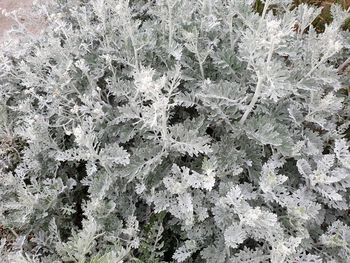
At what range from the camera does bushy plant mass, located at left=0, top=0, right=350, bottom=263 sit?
1762 mm

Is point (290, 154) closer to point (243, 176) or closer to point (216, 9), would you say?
point (243, 176)

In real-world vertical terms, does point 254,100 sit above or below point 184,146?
above

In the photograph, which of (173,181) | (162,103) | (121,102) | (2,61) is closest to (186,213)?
(173,181)

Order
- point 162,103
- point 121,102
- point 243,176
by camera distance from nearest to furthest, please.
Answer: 1. point 162,103
2. point 243,176
3. point 121,102

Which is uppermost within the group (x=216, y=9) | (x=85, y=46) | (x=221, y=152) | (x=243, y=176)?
(x=216, y=9)

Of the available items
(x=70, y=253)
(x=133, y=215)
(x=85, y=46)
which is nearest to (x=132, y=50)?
(x=85, y=46)

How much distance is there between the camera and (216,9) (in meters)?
2.20

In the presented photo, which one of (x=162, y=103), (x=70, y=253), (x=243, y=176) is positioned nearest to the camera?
(x=162, y=103)

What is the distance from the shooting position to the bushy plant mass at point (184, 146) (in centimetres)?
176

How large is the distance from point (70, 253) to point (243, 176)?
84 cm

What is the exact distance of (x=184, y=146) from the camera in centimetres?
180

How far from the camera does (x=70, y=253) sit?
5.74 ft

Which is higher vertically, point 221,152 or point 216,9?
point 216,9

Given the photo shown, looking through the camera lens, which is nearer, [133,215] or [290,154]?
[290,154]
